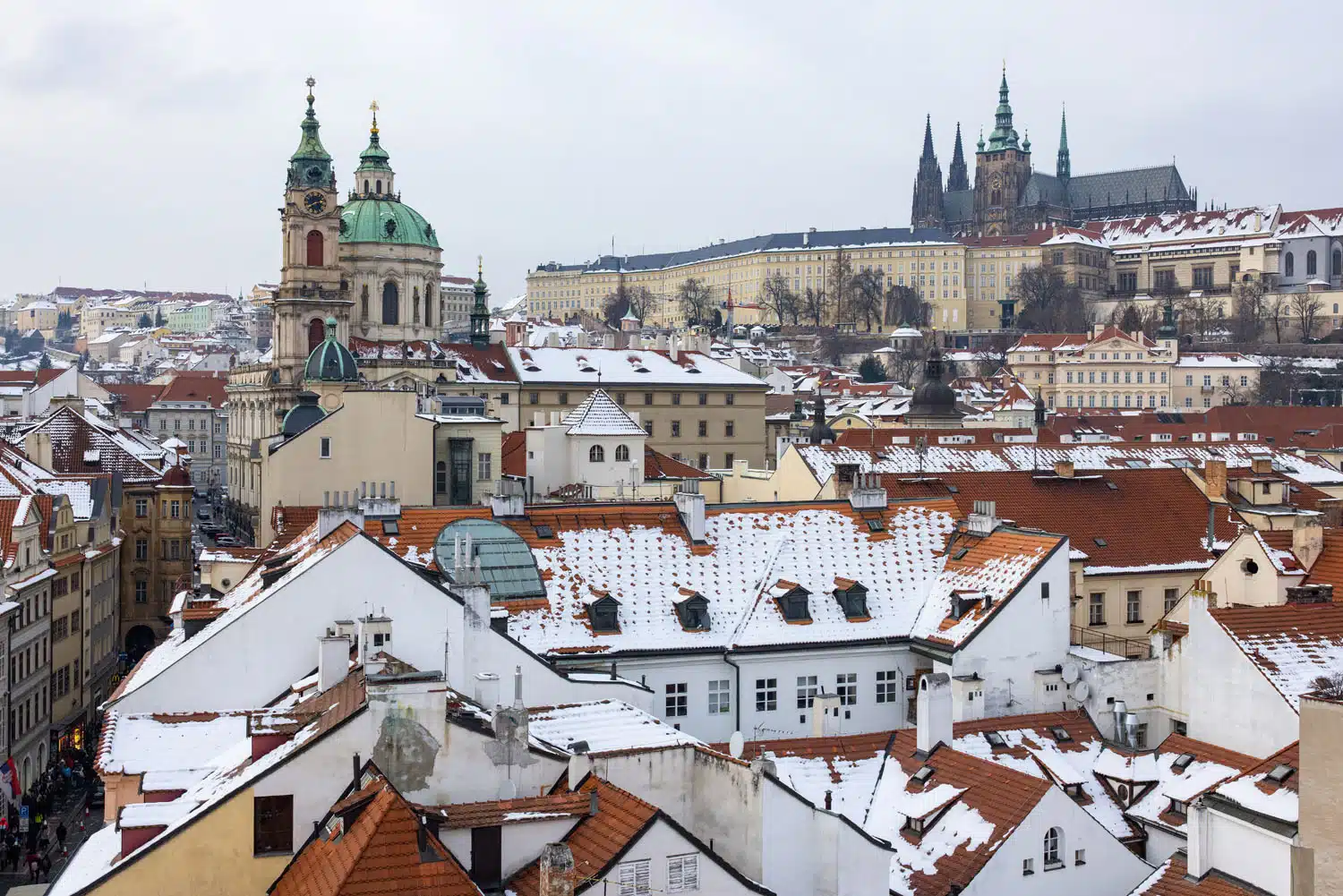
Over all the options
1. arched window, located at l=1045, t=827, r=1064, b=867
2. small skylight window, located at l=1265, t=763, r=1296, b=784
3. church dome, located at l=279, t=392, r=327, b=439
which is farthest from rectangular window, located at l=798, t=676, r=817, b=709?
church dome, located at l=279, t=392, r=327, b=439

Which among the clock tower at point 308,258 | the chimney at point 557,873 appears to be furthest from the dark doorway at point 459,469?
the clock tower at point 308,258

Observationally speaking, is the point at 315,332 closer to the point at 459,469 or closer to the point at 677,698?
the point at 459,469

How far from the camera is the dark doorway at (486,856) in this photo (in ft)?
57.3

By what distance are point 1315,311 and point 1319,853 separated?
170m

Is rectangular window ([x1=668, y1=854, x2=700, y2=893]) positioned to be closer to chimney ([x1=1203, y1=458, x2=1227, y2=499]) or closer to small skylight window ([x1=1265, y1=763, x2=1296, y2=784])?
small skylight window ([x1=1265, y1=763, x2=1296, y2=784])

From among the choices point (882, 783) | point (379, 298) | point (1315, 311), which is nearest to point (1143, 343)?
point (1315, 311)

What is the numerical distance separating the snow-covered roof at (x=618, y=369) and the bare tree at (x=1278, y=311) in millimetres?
98978

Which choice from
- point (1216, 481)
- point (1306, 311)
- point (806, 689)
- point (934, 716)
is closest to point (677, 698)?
point (806, 689)

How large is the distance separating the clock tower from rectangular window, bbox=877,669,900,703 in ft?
216

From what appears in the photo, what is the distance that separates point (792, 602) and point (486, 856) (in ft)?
50.7

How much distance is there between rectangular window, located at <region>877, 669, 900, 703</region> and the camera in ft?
106

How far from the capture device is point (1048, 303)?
190875 millimetres

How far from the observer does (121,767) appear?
21.2m

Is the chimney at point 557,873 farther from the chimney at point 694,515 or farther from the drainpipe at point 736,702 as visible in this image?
Answer: the chimney at point 694,515
